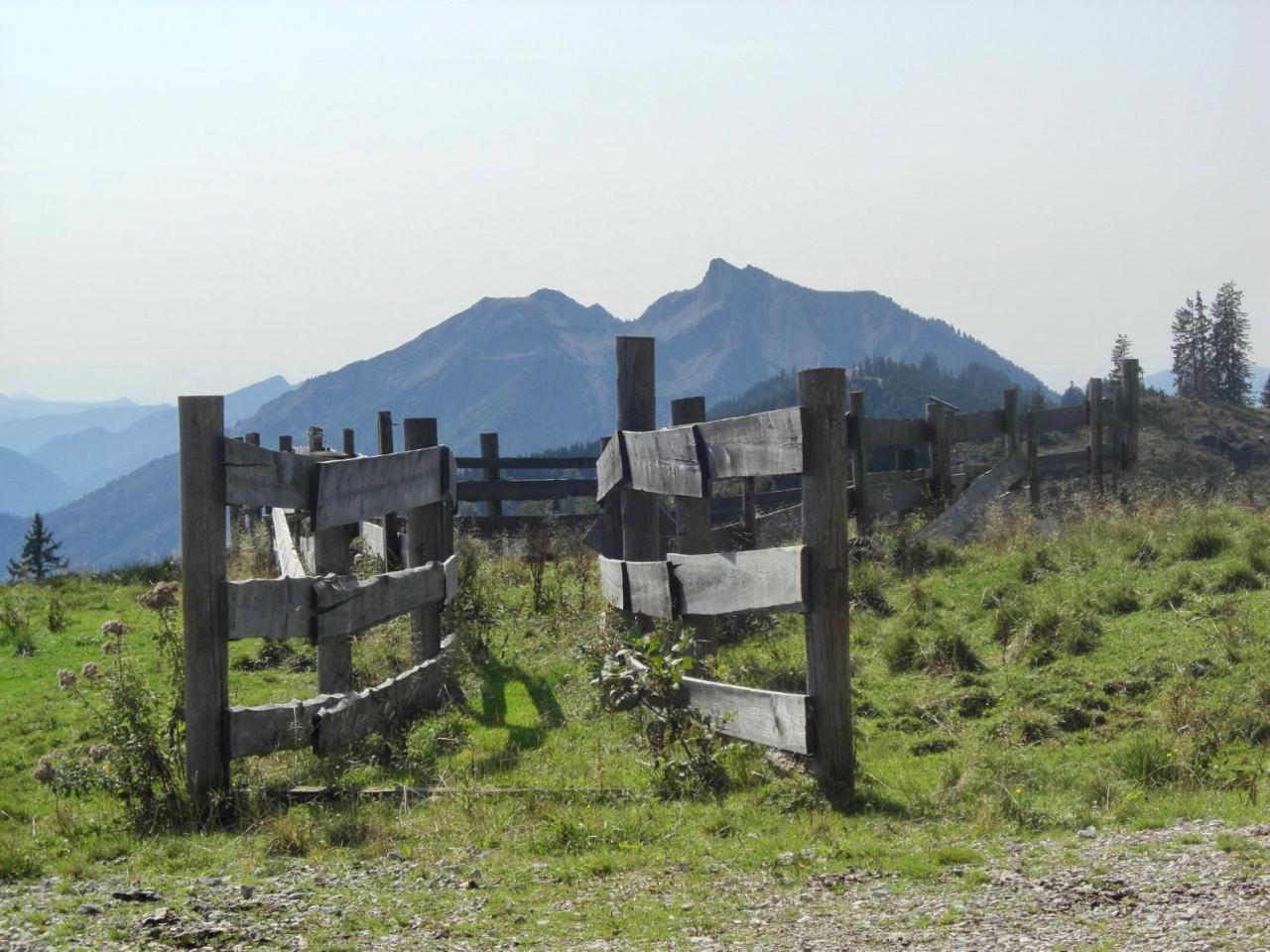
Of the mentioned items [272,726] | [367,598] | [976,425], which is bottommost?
[272,726]

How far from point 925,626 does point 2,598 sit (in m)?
11.5

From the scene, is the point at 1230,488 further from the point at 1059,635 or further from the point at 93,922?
the point at 93,922

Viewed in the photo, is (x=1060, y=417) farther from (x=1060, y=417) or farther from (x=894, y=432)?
(x=894, y=432)

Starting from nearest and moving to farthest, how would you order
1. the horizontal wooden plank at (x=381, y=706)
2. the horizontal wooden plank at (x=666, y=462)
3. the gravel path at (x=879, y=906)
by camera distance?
the gravel path at (x=879, y=906)
the horizontal wooden plank at (x=381, y=706)
the horizontal wooden plank at (x=666, y=462)

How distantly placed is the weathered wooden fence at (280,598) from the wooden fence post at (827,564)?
3106 millimetres

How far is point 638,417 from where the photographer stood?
10.1 m

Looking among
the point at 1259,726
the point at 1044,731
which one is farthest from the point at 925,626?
the point at 1259,726

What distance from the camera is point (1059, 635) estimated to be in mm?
9234

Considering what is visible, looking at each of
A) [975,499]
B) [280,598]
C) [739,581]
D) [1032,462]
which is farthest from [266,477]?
[1032,462]

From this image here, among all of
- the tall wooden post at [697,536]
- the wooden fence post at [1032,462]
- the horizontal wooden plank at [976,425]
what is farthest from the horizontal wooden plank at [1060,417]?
the tall wooden post at [697,536]

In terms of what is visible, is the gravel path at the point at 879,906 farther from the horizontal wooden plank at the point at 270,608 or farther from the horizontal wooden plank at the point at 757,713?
the horizontal wooden plank at the point at 270,608

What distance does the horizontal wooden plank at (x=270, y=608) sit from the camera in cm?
702

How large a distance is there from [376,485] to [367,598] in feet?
2.96

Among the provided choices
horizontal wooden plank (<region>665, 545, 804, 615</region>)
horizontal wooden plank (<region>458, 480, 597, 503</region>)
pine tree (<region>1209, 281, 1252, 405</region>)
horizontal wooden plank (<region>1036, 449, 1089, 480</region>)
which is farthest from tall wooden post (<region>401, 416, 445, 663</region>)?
pine tree (<region>1209, 281, 1252, 405</region>)
